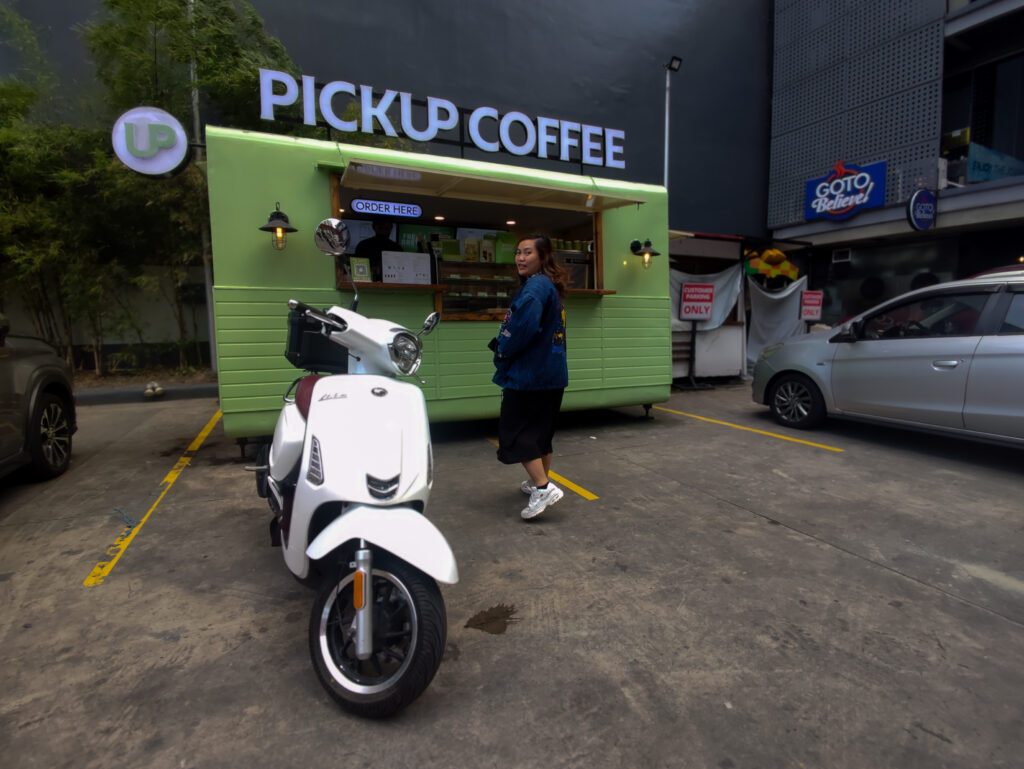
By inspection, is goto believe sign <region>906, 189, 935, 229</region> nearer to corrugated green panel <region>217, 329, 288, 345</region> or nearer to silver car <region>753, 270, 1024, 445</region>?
silver car <region>753, 270, 1024, 445</region>

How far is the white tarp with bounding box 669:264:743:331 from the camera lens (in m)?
9.77

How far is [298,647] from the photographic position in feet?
7.54

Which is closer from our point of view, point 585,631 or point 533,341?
point 585,631

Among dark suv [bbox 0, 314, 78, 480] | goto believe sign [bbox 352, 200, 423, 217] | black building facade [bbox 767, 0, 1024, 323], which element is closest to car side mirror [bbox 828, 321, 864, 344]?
goto believe sign [bbox 352, 200, 423, 217]

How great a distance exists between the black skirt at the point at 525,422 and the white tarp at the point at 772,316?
8.99m

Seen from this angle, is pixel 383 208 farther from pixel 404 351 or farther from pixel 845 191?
pixel 845 191

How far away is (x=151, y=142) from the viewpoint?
5.91 m

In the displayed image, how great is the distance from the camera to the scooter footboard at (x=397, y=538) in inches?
71.2

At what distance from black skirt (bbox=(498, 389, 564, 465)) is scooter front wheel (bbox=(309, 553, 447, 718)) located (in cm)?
167

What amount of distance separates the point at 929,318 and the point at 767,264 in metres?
6.07

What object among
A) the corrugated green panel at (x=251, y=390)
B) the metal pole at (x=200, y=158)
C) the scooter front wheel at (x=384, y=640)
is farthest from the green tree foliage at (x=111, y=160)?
the scooter front wheel at (x=384, y=640)

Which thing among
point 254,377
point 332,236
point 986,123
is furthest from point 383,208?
point 986,123

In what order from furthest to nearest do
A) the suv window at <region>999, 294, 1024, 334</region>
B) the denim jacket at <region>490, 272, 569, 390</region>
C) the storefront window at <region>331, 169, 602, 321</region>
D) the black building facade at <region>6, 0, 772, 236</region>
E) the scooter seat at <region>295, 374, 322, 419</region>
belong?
1. the black building facade at <region>6, 0, 772, 236</region>
2. the storefront window at <region>331, 169, 602, 321</region>
3. the suv window at <region>999, 294, 1024, 334</region>
4. the denim jacket at <region>490, 272, 569, 390</region>
5. the scooter seat at <region>295, 374, 322, 419</region>

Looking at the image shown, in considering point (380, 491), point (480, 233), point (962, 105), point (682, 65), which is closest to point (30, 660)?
point (380, 491)
